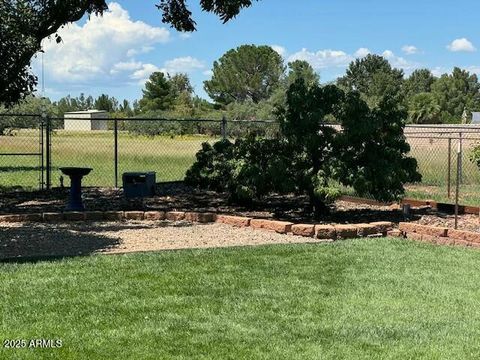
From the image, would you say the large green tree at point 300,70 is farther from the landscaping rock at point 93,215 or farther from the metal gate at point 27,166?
the landscaping rock at point 93,215

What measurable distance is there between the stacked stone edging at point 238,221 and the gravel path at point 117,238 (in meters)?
0.14

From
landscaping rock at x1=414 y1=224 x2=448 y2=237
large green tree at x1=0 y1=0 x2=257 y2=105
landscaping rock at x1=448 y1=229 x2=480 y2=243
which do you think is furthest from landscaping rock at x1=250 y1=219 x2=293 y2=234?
large green tree at x1=0 y1=0 x2=257 y2=105

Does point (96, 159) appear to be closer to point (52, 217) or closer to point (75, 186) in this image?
point (75, 186)

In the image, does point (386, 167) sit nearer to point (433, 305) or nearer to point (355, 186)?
point (355, 186)

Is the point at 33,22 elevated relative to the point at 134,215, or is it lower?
elevated

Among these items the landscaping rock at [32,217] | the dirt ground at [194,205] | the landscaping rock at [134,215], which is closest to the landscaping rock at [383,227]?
the dirt ground at [194,205]

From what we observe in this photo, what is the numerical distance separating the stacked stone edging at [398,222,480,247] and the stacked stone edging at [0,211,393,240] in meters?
0.32

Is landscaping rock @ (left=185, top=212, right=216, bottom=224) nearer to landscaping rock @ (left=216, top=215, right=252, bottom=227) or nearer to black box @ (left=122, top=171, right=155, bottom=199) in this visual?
landscaping rock @ (left=216, top=215, right=252, bottom=227)

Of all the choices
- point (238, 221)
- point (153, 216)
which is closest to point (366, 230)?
point (238, 221)

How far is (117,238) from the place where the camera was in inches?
351

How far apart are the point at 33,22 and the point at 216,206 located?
4572 millimetres

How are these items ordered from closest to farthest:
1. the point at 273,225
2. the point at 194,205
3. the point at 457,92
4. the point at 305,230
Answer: the point at 305,230 < the point at 273,225 < the point at 194,205 < the point at 457,92

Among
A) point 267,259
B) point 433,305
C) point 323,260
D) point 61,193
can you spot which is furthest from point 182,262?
point 61,193

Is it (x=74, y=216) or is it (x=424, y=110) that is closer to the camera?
(x=74, y=216)
